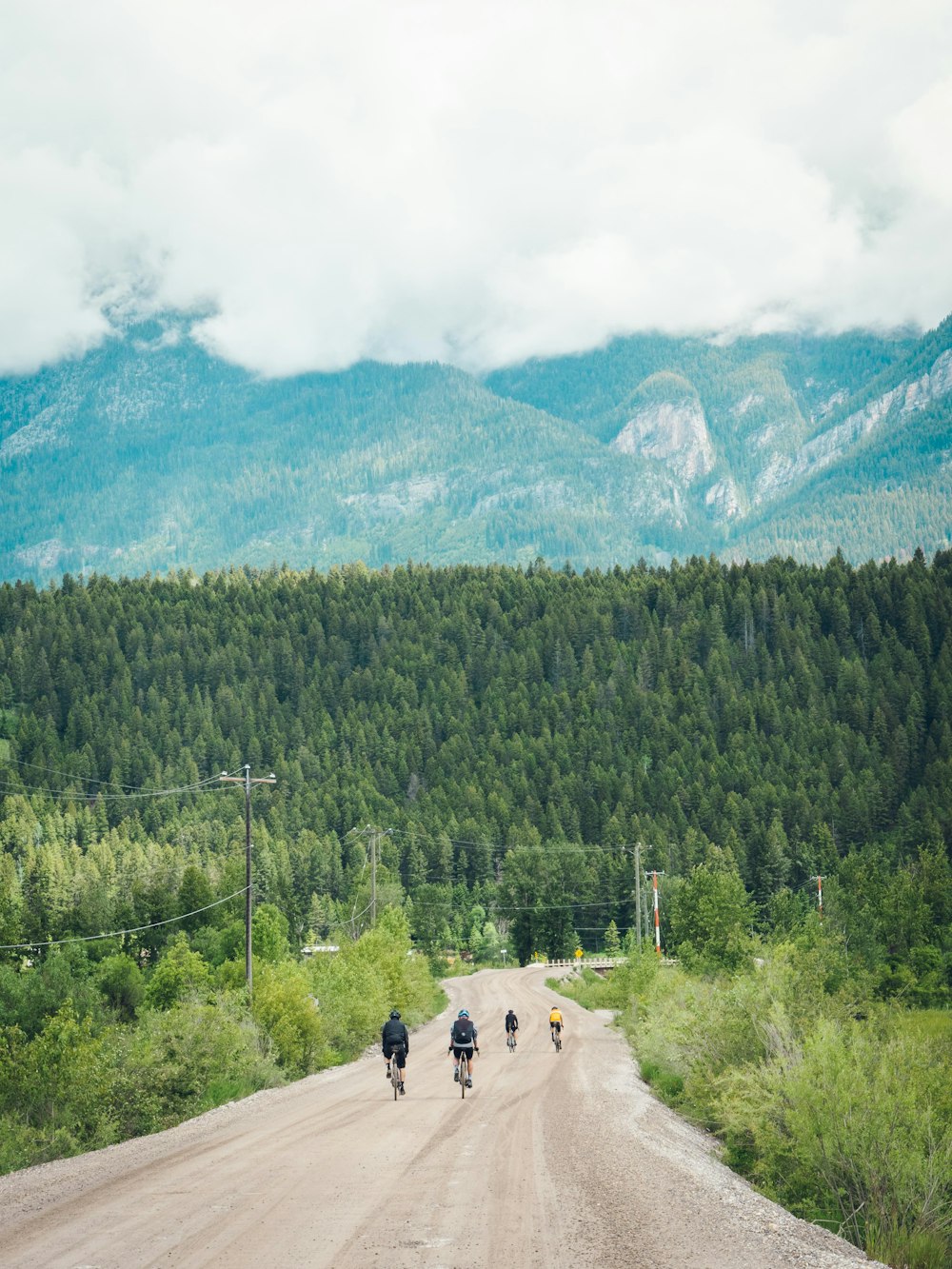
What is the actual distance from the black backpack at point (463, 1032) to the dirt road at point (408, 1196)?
5.77ft

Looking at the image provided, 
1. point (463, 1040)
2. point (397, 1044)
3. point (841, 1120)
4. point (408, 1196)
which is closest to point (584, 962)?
point (463, 1040)

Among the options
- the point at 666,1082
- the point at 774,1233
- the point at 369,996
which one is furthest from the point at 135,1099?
the point at 369,996

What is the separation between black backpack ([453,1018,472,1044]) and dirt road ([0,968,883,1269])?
1758 millimetres

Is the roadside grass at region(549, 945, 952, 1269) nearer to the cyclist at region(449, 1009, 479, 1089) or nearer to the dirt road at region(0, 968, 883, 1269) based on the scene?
the dirt road at region(0, 968, 883, 1269)

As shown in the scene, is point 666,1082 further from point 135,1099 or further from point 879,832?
point 879,832

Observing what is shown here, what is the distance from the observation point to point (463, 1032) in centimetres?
3416

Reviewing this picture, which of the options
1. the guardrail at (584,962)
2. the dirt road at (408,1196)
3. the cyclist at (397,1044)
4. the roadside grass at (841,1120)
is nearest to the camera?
the dirt road at (408,1196)

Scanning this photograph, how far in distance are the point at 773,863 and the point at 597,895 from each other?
2211 centimetres

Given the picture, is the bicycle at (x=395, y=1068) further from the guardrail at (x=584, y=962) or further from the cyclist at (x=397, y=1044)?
the guardrail at (x=584, y=962)

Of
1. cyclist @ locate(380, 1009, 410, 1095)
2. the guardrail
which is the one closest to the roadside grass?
cyclist @ locate(380, 1009, 410, 1095)

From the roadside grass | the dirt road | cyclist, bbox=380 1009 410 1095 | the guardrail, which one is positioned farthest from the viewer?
the guardrail

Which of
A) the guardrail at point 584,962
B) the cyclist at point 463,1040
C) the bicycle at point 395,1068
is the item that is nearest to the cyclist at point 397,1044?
the bicycle at point 395,1068

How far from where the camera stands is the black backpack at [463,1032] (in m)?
34.1

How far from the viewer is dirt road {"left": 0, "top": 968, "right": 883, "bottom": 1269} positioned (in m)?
15.5
